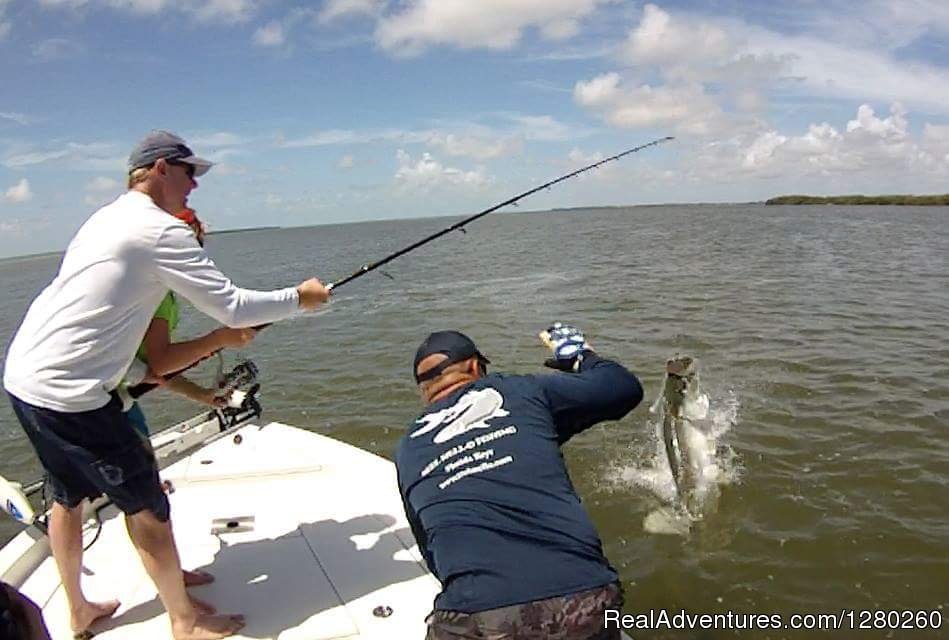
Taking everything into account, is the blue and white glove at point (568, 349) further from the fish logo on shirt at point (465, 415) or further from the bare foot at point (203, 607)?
the bare foot at point (203, 607)

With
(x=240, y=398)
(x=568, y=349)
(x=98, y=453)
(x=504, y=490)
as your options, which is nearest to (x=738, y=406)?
(x=240, y=398)

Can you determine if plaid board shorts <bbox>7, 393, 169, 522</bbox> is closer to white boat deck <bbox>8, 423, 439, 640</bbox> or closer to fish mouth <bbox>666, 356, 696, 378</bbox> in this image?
white boat deck <bbox>8, 423, 439, 640</bbox>

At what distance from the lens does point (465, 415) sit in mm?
2541

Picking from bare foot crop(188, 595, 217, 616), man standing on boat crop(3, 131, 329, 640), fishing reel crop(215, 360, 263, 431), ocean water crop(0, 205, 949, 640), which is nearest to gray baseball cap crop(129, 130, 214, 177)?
man standing on boat crop(3, 131, 329, 640)

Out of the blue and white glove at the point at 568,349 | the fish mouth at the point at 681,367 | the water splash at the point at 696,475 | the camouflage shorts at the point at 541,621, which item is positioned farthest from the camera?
the water splash at the point at 696,475

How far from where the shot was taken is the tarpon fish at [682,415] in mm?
6223

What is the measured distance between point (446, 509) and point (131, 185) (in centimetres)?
220

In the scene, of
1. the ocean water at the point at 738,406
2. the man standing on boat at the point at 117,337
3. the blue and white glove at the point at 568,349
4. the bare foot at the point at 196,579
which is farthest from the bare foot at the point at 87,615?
the ocean water at the point at 738,406

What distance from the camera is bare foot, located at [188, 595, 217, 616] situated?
141 inches

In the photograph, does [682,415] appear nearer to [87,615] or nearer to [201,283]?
[201,283]

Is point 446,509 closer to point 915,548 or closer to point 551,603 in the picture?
point 551,603

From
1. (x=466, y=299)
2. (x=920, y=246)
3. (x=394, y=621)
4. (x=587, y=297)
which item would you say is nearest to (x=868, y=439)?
(x=394, y=621)

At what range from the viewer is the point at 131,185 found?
3227mm

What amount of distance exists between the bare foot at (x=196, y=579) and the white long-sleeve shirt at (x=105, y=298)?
4.72 feet
